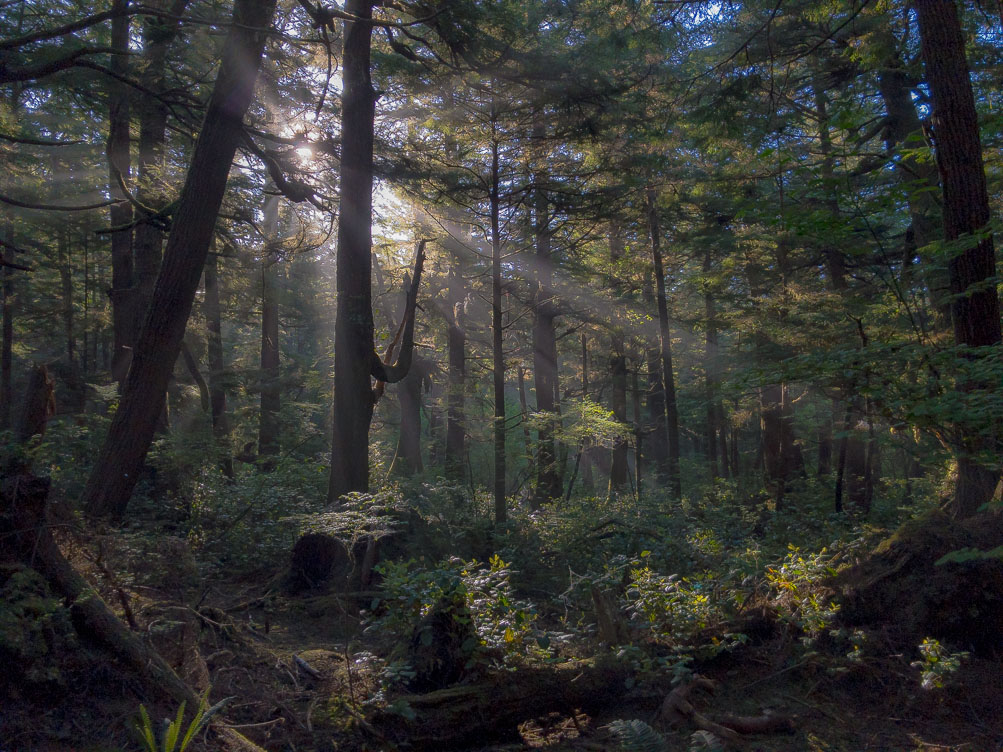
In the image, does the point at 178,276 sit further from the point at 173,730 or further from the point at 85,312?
the point at 85,312

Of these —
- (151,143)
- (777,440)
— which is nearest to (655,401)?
(777,440)

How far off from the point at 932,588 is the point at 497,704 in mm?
3961

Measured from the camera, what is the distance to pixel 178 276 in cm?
852

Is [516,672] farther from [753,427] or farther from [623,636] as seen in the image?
[753,427]

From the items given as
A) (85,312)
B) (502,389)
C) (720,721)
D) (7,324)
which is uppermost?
(85,312)

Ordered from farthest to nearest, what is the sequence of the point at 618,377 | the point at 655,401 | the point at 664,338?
the point at 655,401
the point at 618,377
the point at 664,338

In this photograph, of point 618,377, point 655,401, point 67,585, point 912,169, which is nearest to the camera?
point 67,585

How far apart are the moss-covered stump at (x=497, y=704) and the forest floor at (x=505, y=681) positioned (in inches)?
0.8

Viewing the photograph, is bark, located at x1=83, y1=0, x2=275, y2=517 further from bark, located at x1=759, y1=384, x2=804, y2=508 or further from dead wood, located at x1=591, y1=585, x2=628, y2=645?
bark, located at x1=759, y1=384, x2=804, y2=508

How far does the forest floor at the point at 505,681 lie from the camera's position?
12.4ft

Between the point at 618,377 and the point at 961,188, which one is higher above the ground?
the point at 618,377

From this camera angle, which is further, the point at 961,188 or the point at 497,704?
the point at 961,188

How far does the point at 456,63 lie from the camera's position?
10391 mm

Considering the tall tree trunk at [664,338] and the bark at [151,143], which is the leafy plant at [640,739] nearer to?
the bark at [151,143]
